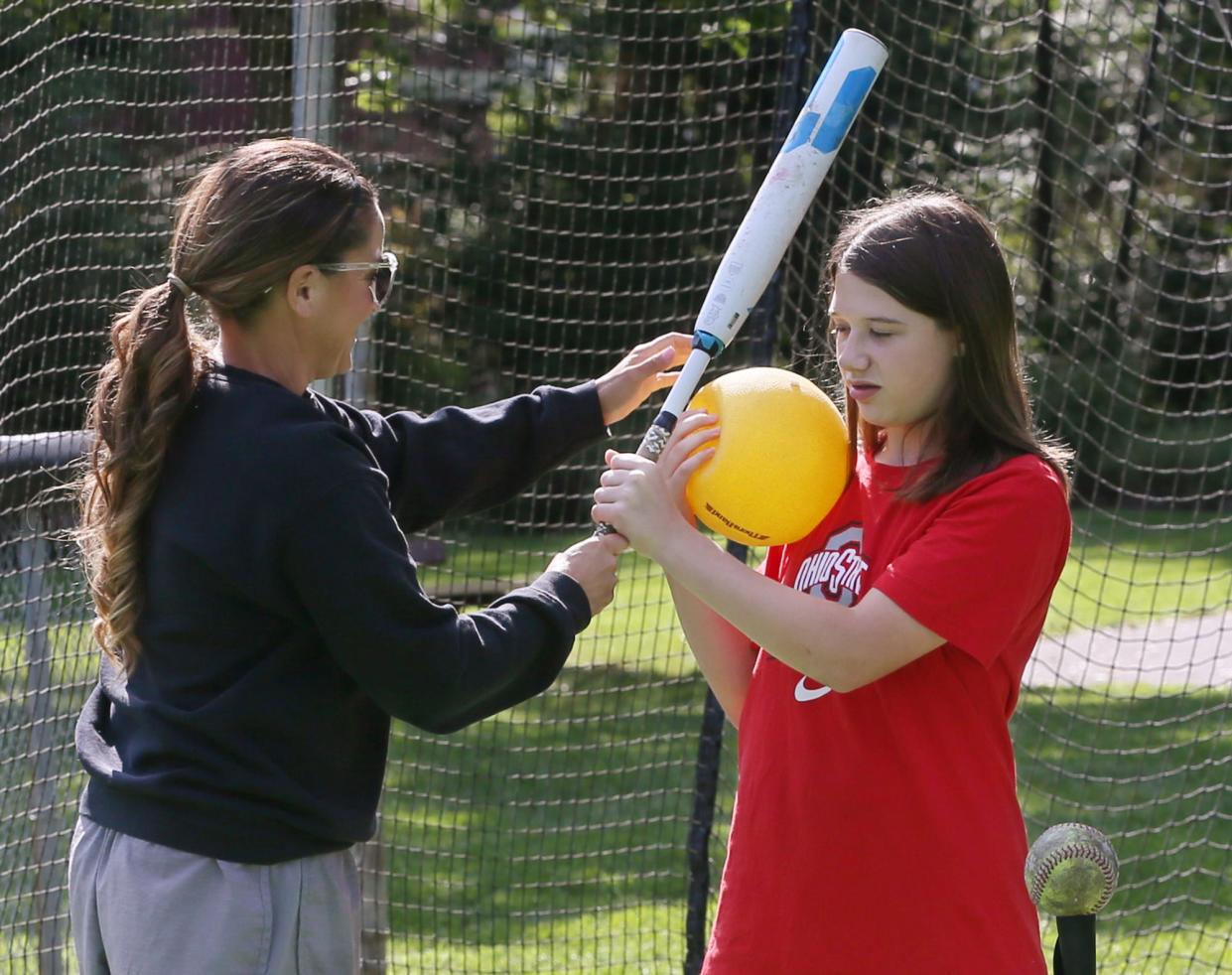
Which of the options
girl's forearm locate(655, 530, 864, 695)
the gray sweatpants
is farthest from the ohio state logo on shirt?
the gray sweatpants

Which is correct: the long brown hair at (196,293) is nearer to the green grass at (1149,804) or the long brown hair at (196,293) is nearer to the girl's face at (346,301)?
the girl's face at (346,301)

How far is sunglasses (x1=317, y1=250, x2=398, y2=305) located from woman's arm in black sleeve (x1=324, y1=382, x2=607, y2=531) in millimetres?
284

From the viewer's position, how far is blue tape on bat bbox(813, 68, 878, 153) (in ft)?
8.06

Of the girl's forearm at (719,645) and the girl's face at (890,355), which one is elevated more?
the girl's face at (890,355)

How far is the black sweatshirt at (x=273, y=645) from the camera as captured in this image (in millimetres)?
2129

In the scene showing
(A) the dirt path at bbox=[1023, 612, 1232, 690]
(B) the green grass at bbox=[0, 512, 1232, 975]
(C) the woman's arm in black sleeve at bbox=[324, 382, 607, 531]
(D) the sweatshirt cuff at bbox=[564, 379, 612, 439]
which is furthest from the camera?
(A) the dirt path at bbox=[1023, 612, 1232, 690]

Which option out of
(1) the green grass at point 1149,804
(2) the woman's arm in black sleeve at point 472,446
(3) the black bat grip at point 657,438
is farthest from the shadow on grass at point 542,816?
(3) the black bat grip at point 657,438

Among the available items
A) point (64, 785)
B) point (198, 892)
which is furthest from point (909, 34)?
point (198, 892)

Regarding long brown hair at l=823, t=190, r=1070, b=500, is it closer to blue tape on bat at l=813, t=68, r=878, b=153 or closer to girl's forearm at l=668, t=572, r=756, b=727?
blue tape on bat at l=813, t=68, r=878, b=153

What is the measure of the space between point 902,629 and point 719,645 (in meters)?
0.49

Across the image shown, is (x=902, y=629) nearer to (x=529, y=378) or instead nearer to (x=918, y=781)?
(x=918, y=781)

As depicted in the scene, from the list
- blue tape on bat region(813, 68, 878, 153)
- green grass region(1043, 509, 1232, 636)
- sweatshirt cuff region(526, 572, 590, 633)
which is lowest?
green grass region(1043, 509, 1232, 636)

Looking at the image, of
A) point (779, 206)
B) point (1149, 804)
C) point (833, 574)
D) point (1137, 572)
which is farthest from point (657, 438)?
point (1137, 572)

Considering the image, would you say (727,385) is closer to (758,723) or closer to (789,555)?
(789,555)
